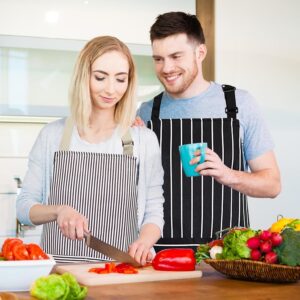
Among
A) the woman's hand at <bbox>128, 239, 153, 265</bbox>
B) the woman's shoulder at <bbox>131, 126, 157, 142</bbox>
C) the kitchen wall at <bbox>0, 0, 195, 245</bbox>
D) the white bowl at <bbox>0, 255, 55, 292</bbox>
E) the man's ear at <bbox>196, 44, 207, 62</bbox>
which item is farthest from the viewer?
the kitchen wall at <bbox>0, 0, 195, 245</bbox>

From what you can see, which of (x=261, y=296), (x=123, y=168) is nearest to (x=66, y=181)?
(x=123, y=168)

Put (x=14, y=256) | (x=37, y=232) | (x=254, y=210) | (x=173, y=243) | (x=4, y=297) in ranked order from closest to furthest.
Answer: (x=4, y=297) < (x=14, y=256) < (x=173, y=243) < (x=37, y=232) < (x=254, y=210)

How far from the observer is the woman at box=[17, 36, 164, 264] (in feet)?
8.63

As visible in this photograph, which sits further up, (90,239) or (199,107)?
(199,107)

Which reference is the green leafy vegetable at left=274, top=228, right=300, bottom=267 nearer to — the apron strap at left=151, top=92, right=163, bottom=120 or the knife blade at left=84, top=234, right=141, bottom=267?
the knife blade at left=84, top=234, right=141, bottom=267

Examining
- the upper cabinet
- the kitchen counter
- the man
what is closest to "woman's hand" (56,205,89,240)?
the kitchen counter

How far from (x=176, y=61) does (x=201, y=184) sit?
1.84 feet

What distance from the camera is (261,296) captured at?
1.88 metres

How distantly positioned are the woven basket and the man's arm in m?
0.58

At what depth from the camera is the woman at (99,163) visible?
2629 millimetres

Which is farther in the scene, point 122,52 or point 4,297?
point 122,52

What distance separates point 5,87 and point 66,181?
1.62 metres

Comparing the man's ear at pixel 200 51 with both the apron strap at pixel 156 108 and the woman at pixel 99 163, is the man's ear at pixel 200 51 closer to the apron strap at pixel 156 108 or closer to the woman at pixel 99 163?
the apron strap at pixel 156 108

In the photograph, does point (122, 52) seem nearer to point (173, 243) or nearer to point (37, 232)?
point (173, 243)
